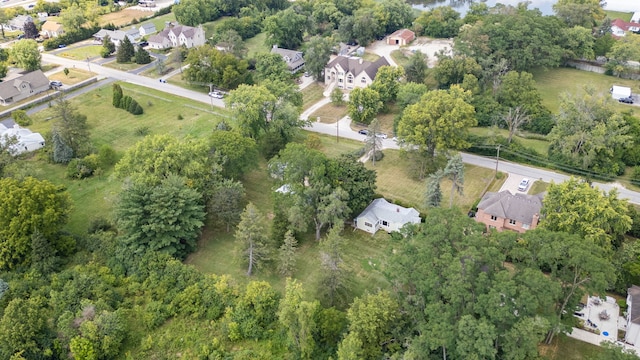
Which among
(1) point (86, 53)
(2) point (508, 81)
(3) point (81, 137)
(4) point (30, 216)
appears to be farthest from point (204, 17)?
(4) point (30, 216)

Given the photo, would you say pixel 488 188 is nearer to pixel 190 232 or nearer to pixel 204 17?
pixel 190 232

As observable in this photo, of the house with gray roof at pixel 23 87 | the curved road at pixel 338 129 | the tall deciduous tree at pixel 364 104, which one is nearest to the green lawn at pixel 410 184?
the curved road at pixel 338 129

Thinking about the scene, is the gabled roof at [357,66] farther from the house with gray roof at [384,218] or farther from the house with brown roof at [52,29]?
the house with brown roof at [52,29]

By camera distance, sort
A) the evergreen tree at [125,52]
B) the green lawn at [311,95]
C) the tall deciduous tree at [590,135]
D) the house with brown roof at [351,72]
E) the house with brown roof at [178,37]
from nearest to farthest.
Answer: the tall deciduous tree at [590,135], the green lawn at [311,95], the house with brown roof at [351,72], the evergreen tree at [125,52], the house with brown roof at [178,37]

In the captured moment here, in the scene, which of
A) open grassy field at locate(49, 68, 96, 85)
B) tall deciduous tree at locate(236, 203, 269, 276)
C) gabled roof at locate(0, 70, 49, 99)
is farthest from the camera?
open grassy field at locate(49, 68, 96, 85)

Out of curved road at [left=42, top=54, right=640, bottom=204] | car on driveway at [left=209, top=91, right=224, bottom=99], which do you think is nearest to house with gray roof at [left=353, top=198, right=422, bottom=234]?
curved road at [left=42, top=54, right=640, bottom=204]

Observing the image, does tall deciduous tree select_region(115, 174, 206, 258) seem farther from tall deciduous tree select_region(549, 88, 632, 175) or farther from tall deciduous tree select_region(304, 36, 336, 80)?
tall deciduous tree select_region(304, 36, 336, 80)
